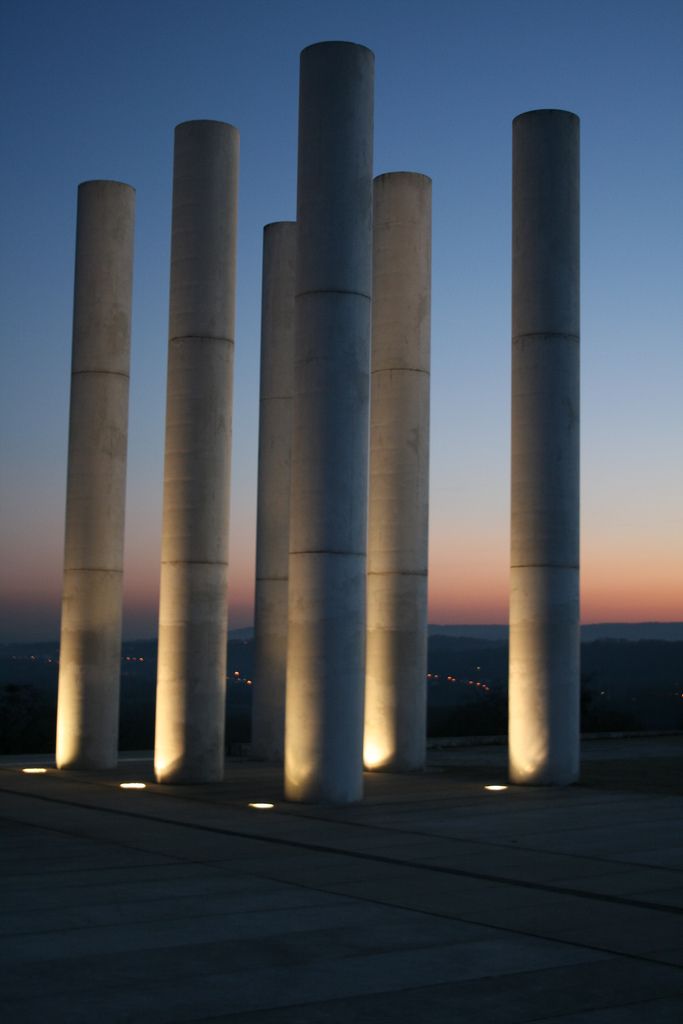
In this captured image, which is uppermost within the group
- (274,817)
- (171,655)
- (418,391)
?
(418,391)

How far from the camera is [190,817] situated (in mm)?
18828

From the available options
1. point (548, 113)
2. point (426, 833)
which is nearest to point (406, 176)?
point (548, 113)

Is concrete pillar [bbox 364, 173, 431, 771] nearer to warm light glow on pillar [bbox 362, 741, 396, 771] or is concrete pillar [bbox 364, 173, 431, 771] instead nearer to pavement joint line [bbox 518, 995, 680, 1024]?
warm light glow on pillar [bbox 362, 741, 396, 771]

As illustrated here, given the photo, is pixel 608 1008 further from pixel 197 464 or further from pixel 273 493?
pixel 273 493

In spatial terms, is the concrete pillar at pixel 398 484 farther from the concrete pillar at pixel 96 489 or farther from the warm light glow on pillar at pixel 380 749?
the concrete pillar at pixel 96 489

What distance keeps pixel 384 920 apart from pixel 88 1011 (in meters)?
3.43

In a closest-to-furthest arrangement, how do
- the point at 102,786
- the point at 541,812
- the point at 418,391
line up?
the point at 541,812
the point at 102,786
the point at 418,391

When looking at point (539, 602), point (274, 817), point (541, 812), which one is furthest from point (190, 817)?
point (539, 602)

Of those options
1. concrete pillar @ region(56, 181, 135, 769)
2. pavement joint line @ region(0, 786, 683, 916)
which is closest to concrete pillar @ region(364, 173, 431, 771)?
concrete pillar @ region(56, 181, 135, 769)

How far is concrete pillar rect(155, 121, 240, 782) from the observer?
2427 cm

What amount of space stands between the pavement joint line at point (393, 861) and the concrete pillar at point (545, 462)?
7658 mm

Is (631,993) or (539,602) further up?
(539,602)

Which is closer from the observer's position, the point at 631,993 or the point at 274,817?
the point at 631,993

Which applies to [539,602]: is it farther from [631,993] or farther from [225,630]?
[631,993]
